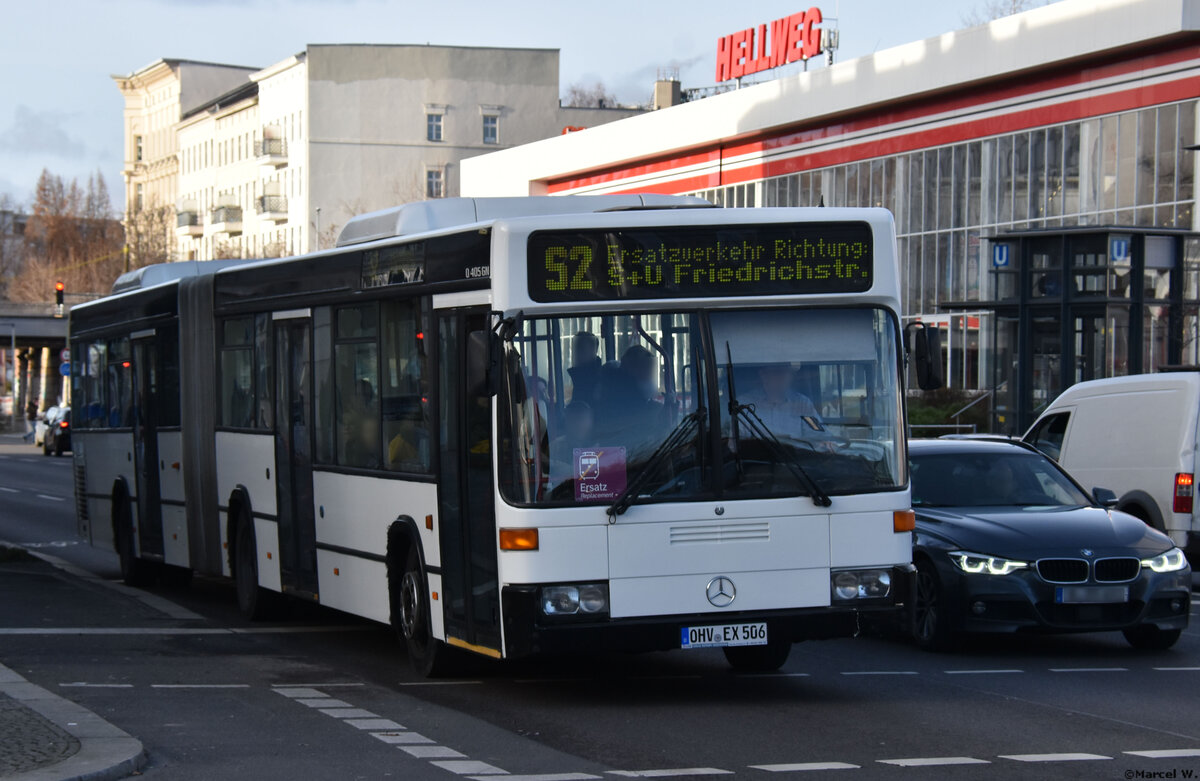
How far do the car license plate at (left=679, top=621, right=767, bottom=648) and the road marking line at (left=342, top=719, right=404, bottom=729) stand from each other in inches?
64.3

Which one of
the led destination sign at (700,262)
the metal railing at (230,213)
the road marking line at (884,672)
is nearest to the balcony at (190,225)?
the metal railing at (230,213)

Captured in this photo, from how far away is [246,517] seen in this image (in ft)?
52.1

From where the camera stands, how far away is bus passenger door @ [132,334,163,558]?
18594mm

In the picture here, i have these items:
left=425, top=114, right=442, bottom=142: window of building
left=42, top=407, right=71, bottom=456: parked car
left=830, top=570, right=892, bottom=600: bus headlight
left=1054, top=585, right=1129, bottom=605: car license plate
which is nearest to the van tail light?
left=1054, top=585, right=1129, bottom=605: car license plate

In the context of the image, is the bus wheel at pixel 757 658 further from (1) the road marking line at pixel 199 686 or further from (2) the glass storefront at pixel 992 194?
(2) the glass storefront at pixel 992 194

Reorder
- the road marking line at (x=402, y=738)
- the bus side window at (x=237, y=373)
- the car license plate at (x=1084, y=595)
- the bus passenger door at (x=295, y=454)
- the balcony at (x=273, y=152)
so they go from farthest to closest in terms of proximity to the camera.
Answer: the balcony at (x=273, y=152), the bus side window at (x=237, y=373), the bus passenger door at (x=295, y=454), the car license plate at (x=1084, y=595), the road marking line at (x=402, y=738)

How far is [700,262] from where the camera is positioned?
10625 mm

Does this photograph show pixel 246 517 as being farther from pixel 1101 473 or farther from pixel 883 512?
pixel 1101 473

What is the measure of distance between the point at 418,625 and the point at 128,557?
850 cm

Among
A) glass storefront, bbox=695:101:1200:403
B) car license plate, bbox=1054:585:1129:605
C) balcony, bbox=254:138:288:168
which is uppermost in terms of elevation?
balcony, bbox=254:138:288:168

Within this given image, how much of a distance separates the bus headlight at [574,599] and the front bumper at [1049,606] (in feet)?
12.1

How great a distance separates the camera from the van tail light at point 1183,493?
18047 millimetres

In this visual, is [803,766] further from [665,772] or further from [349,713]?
[349,713]

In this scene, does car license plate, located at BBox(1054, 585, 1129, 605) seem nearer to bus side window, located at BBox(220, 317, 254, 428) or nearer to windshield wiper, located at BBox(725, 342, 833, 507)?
windshield wiper, located at BBox(725, 342, 833, 507)
